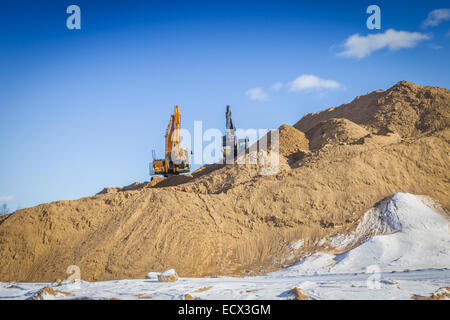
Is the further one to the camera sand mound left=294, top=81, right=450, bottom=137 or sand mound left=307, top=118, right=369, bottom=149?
sand mound left=294, top=81, right=450, bottom=137

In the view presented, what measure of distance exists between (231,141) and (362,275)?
19.6 meters

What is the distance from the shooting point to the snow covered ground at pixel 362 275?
393 inches

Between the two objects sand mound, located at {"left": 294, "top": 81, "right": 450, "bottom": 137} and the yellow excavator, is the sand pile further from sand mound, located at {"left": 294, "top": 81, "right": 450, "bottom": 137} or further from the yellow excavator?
the yellow excavator

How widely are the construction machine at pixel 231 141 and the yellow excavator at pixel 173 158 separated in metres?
4.55

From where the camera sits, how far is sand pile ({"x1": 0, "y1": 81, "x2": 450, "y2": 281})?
14641 millimetres

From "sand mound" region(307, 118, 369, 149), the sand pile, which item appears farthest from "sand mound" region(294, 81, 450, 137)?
the sand pile

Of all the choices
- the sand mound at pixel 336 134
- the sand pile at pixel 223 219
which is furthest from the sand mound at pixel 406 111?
the sand pile at pixel 223 219

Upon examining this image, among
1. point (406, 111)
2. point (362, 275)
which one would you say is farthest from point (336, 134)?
point (362, 275)

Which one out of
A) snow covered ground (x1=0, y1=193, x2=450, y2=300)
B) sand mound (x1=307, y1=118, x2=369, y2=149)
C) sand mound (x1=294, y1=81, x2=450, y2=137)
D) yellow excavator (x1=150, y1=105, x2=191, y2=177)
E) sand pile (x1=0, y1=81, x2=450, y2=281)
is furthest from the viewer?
yellow excavator (x1=150, y1=105, x2=191, y2=177)

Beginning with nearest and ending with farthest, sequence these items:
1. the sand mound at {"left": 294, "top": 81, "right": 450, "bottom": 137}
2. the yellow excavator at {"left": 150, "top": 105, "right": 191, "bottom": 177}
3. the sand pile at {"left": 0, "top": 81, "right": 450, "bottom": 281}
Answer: the sand pile at {"left": 0, "top": 81, "right": 450, "bottom": 281}, the sand mound at {"left": 294, "top": 81, "right": 450, "bottom": 137}, the yellow excavator at {"left": 150, "top": 105, "right": 191, "bottom": 177}

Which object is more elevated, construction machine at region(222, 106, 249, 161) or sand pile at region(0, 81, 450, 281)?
construction machine at region(222, 106, 249, 161)

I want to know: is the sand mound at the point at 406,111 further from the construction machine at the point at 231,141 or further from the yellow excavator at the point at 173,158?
the yellow excavator at the point at 173,158

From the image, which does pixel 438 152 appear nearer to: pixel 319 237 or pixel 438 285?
pixel 319 237

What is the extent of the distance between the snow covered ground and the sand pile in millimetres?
1076
